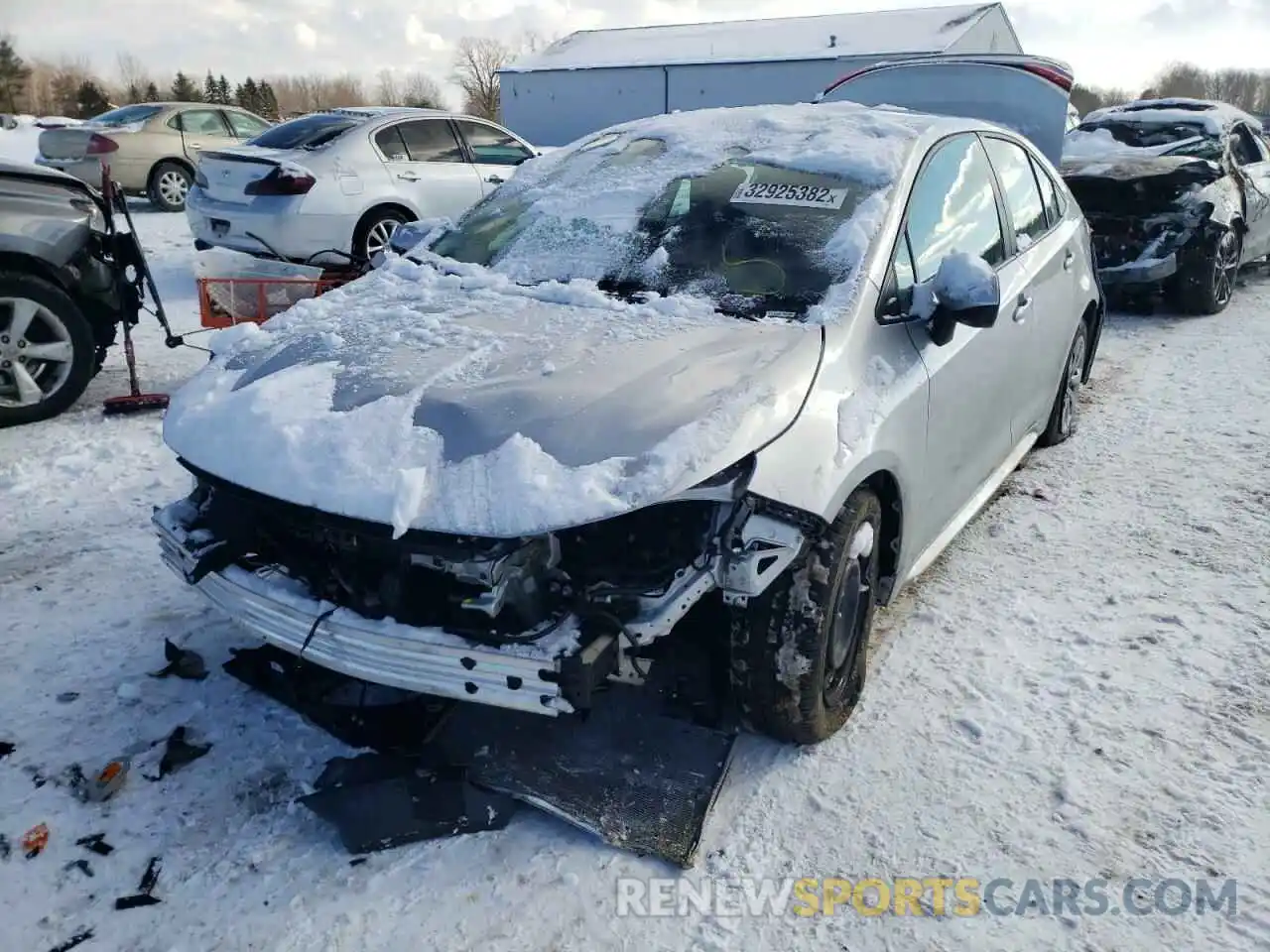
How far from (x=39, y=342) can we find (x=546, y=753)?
162 inches

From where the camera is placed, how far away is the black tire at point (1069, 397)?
480 centimetres

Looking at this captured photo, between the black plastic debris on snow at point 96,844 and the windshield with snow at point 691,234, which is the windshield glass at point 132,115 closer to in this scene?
the windshield with snow at point 691,234

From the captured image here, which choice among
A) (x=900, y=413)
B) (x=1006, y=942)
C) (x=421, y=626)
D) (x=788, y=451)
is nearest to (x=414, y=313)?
(x=421, y=626)

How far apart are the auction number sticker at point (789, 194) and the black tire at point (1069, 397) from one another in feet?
7.26

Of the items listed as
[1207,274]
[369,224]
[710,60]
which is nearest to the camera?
[1207,274]

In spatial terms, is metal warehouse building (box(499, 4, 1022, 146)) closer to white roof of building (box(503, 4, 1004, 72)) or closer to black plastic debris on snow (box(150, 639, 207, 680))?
white roof of building (box(503, 4, 1004, 72))

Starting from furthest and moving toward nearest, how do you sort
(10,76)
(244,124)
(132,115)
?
(10,76), (244,124), (132,115)

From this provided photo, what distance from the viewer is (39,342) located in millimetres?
4984

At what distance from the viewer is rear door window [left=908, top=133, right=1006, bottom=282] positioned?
10.1 ft

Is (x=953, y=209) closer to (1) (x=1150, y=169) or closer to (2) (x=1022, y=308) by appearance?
(2) (x=1022, y=308)

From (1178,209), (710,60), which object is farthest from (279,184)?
(710,60)

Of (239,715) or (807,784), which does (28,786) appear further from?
(807,784)

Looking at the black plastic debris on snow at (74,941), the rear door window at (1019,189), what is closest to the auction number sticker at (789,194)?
the rear door window at (1019,189)

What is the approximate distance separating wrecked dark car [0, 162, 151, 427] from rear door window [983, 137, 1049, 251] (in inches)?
177
